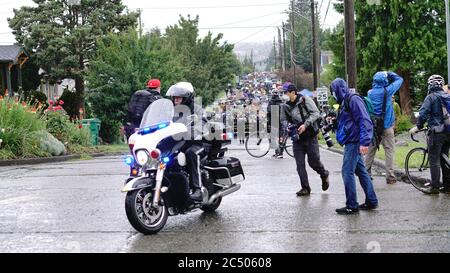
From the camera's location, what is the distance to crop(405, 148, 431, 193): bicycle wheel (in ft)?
34.5

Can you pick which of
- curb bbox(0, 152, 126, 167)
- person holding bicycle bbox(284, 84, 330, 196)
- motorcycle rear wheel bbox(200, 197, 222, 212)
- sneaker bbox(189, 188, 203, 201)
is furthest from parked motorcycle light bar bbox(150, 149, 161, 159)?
curb bbox(0, 152, 126, 167)

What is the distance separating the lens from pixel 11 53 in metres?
39.1

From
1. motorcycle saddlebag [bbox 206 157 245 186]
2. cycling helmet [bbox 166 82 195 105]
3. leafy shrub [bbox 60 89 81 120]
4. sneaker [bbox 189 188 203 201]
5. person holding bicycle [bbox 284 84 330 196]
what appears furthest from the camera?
leafy shrub [bbox 60 89 81 120]

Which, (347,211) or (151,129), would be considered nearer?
(151,129)

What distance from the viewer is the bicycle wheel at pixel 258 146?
62.0 ft

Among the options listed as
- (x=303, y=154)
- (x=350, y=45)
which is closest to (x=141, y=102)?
(x=303, y=154)

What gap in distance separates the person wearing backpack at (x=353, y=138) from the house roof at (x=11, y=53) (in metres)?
32.1

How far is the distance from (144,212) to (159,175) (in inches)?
17.7

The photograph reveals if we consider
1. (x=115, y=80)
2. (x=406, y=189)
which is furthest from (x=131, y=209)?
(x=115, y=80)

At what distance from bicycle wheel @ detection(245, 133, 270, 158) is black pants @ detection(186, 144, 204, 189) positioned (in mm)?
10940

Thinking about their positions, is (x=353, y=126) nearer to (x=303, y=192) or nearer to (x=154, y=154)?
(x=303, y=192)

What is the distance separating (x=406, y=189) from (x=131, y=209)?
549 cm

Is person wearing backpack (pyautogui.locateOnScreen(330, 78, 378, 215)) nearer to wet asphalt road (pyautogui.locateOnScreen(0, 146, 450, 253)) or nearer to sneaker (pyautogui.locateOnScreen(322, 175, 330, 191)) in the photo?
wet asphalt road (pyautogui.locateOnScreen(0, 146, 450, 253))
